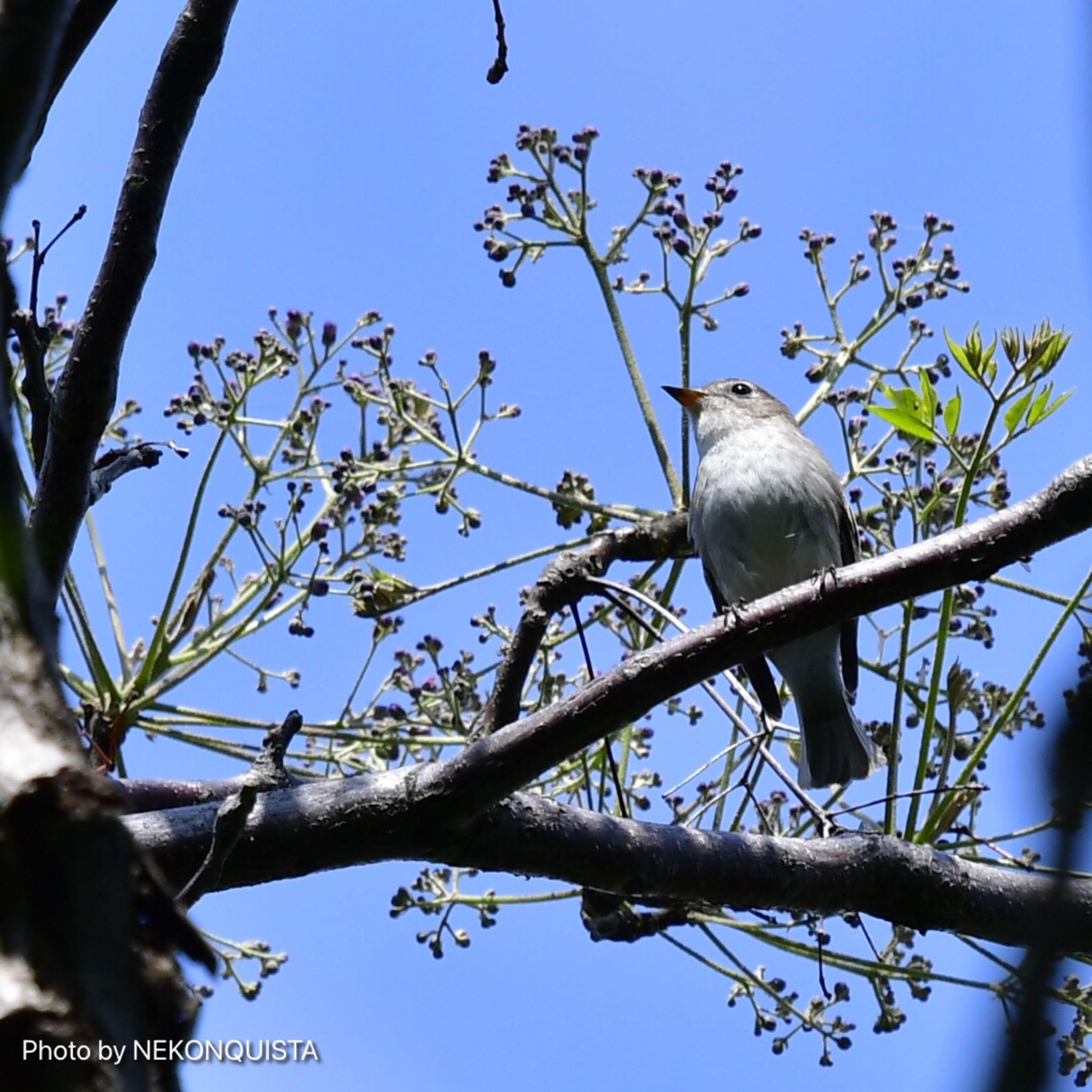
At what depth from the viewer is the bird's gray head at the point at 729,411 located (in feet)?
23.6

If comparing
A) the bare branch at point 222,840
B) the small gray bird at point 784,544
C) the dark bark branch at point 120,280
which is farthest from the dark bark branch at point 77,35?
the small gray bird at point 784,544

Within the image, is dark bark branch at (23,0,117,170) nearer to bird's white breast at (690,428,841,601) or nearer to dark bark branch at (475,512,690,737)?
dark bark branch at (475,512,690,737)

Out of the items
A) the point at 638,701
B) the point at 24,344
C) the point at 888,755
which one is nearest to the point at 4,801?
the point at 638,701

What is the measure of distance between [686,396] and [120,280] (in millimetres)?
3653

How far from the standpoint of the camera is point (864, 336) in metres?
5.18

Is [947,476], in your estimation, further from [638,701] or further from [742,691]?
[638,701]

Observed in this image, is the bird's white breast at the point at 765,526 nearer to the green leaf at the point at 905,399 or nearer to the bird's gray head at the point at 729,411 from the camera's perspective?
the bird's gray head at the point at 729,411

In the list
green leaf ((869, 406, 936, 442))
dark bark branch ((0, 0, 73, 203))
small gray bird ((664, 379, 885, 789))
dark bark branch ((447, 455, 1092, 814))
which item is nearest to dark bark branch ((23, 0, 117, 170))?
dark bark branch ((447, 455, 1092, 814))

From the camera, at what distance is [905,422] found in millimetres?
3781

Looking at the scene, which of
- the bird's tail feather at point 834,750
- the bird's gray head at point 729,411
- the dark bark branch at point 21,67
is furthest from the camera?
the bird's gray head at point 729,411

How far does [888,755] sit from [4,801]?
9.79ft

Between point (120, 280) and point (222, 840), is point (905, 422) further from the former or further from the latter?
point (222, 840)

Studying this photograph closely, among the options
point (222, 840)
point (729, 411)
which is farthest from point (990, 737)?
point (729, 411)

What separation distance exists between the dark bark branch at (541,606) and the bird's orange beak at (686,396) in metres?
1.56
